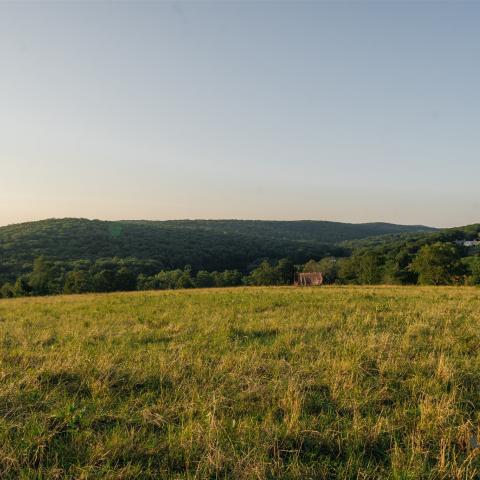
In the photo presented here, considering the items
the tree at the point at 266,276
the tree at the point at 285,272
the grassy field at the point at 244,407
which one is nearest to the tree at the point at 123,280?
the tree at the point at 266,276

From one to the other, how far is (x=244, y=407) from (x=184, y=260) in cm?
11342

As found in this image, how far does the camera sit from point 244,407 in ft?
14.4

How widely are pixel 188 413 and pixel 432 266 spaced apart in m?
59.7

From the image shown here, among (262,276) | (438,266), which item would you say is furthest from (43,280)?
(438,266)

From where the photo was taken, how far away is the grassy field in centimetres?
322

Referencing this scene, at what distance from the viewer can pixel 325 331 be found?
8820mm

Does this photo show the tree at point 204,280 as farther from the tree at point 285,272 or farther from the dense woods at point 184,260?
the tree at point 285,272

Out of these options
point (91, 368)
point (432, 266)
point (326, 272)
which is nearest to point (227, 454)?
point (91, 368)

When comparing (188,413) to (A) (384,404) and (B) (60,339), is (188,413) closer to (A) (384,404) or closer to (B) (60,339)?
(A) (384,404)

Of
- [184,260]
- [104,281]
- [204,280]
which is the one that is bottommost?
[204,280]

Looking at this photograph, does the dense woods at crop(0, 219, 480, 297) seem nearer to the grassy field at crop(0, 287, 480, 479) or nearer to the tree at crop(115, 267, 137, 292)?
the tree at crop(115, 267, 137, 292)

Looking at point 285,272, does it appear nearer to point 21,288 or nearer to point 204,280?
point 204,280

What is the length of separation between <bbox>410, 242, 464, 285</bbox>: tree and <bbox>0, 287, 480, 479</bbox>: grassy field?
172 ft

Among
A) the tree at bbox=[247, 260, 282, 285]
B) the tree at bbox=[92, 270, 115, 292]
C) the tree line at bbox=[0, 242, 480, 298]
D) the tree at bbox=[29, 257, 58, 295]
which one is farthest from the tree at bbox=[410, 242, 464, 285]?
the tree at bbox=[29, 257, 58, 295]
